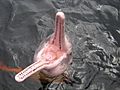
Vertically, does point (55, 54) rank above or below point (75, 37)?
above

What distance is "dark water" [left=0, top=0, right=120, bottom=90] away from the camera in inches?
231

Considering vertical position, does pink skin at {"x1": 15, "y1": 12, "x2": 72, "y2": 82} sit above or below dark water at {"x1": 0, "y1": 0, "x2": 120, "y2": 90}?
above

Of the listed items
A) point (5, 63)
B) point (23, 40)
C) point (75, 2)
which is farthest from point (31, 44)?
point (75, 2)

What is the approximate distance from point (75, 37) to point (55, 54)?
1254mm

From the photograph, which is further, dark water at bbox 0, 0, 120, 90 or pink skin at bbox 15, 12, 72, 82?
dark water at bbox 0, 0, 120, 90

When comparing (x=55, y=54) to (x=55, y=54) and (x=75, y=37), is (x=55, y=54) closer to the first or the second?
(x=55, y=54)

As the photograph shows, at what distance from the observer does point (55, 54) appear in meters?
5.44

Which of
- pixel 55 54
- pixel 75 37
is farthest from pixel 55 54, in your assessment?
pixel 75 37

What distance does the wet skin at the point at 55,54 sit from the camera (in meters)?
5.11

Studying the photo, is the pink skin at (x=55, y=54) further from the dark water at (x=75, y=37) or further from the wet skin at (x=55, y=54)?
the dark water at (x=75, y=37)

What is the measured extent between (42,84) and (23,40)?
117 centimetres

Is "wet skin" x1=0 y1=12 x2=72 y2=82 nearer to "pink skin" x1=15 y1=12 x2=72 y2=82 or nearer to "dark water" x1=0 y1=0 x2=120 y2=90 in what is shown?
"pink skin" x1=15 y1=12 x2=72 y2=82

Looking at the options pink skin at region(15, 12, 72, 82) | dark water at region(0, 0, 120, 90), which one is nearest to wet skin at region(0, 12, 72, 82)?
pink skin at region(15, 12, 72, 82)

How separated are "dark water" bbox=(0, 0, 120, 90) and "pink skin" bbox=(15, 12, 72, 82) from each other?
35cm
